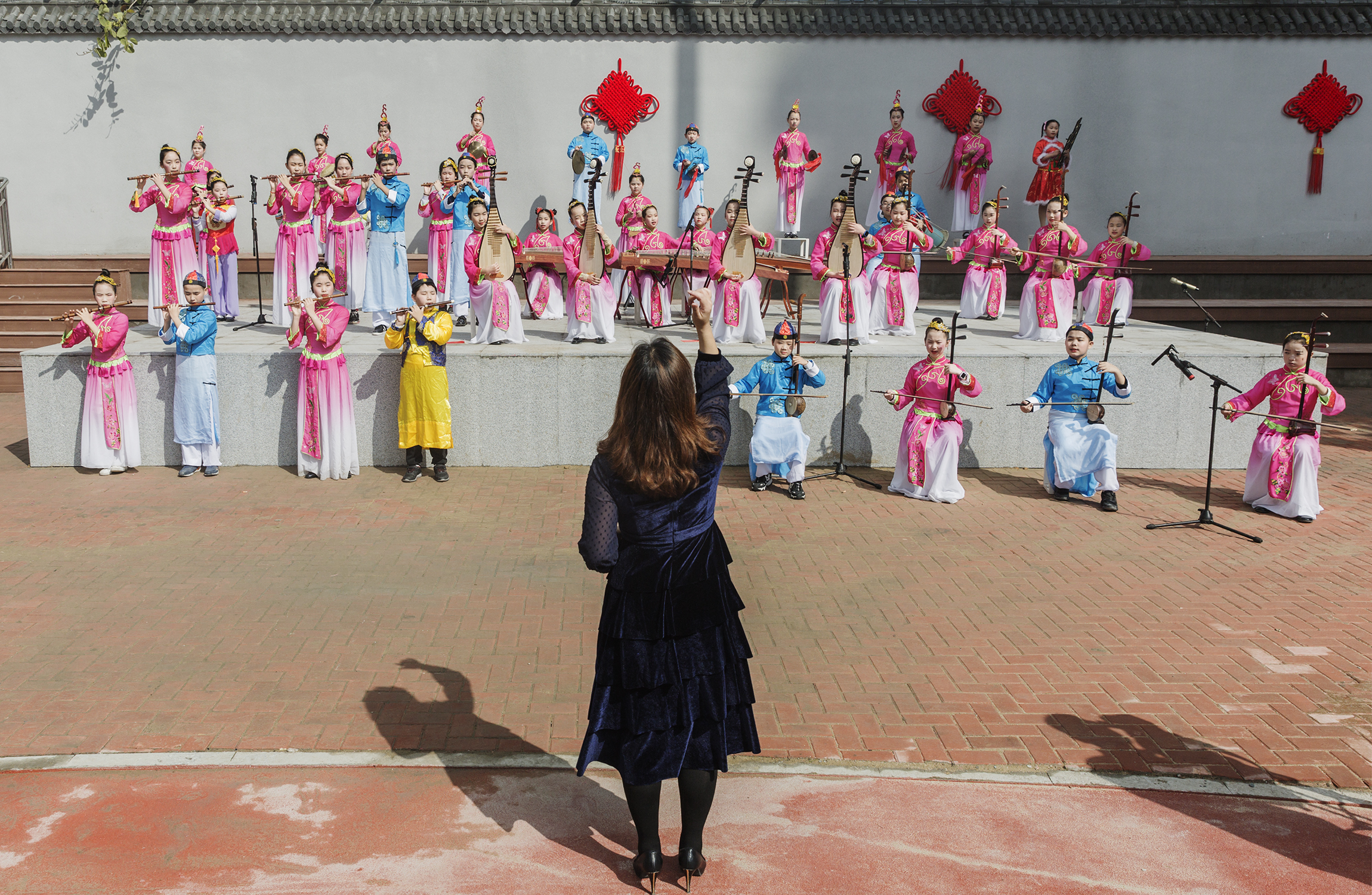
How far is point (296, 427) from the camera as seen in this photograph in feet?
34.3

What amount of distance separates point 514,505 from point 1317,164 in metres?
15.5

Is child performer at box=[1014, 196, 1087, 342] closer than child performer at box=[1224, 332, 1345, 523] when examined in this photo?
No

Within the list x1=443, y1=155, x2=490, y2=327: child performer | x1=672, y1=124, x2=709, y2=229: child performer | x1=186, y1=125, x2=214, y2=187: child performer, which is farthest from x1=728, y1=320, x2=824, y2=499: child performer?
x1=672, y1=124, x2=709, y2=229: child performer

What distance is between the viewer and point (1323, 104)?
58.1 ft

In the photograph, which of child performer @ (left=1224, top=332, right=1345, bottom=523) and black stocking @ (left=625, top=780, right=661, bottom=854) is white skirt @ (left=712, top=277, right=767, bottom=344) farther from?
black stocking @ (left=625, top=780, right=661, bottom=854)

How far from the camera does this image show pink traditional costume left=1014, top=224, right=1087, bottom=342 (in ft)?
40.8

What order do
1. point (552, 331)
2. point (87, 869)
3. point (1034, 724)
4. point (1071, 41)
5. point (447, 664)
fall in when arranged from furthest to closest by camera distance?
1. point (1071, 41)
2. point (552, 331)
3. point (447, 664)
4. point (1034, 724)
5. point (87, 869)

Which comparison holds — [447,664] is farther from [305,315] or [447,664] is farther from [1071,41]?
[1071,41]

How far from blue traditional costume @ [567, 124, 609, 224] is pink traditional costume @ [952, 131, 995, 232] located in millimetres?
5535

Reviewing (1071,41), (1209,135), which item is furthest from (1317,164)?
(1071,41)

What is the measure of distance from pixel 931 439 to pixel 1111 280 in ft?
14.6

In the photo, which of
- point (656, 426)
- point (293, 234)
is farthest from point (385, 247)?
point (656, 426)

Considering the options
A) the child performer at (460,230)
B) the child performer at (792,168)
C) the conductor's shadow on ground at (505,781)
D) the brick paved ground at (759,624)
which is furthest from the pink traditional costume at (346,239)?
the conductor's shadow on ground at (505,781)

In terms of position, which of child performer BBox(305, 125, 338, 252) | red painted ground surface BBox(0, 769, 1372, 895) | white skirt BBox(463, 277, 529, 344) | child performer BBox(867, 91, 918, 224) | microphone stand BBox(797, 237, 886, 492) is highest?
child performer BBox(867, 91, 918, 224)
